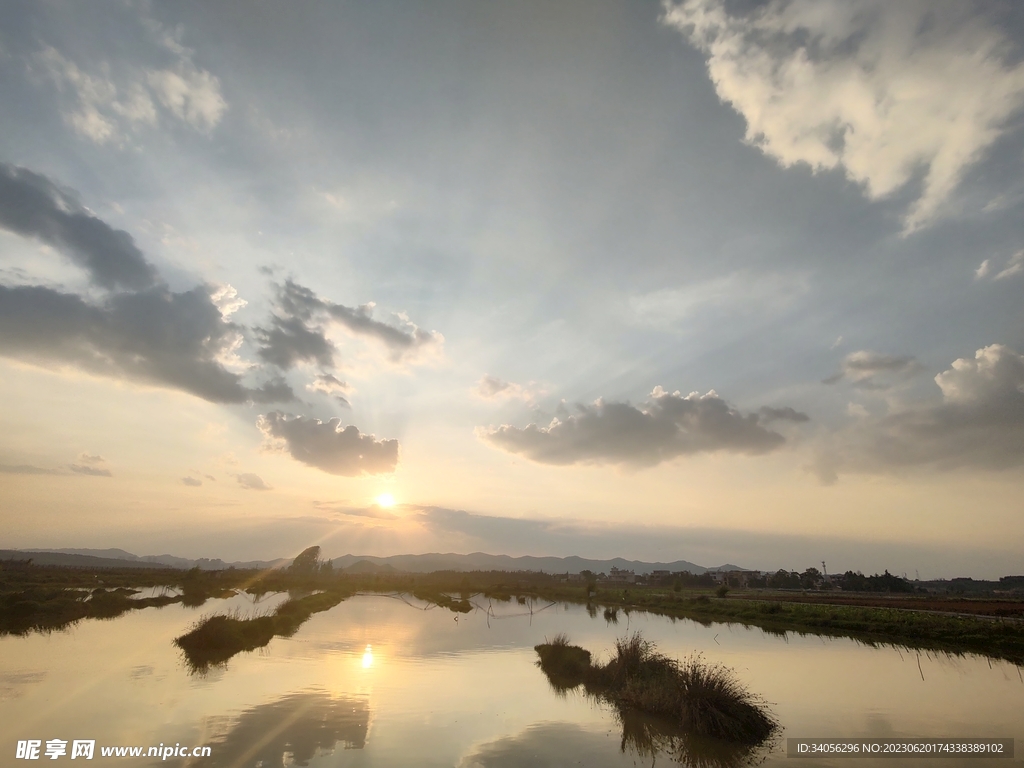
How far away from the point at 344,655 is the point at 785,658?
25029 mm

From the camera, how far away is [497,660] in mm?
27359

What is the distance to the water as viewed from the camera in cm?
1331

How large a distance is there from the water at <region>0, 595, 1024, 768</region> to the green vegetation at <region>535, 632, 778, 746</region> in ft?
3.03

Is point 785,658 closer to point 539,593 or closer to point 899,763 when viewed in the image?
point 899,763

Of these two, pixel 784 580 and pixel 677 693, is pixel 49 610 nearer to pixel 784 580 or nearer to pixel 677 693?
pixel 677 693

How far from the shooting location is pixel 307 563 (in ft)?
437

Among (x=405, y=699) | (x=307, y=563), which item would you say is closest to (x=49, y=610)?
(x=405, y=699)

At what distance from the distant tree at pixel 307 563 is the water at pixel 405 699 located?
10622 centimetres

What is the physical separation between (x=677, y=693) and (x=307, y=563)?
447 ft

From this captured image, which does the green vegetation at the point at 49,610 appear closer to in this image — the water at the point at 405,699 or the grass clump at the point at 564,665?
the water at the point at 405,699

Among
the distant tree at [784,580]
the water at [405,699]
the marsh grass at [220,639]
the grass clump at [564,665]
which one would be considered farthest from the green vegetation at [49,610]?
the distant tree at [784,580]

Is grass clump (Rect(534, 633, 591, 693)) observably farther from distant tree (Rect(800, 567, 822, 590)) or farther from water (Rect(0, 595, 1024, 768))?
distant tree (Rect(800, 567, 822, 590))

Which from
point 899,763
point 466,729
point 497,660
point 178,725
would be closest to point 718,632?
point 497,660

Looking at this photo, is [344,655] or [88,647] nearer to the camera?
[88,647]
